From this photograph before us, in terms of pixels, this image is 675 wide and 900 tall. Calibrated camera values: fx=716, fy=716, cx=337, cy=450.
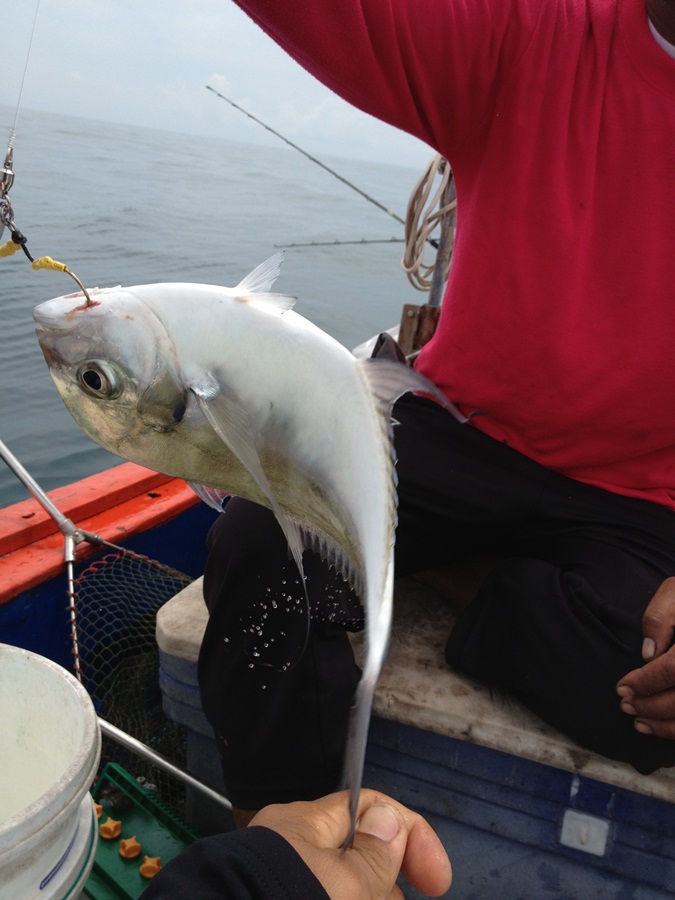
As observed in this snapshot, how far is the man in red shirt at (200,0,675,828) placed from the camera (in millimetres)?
1697

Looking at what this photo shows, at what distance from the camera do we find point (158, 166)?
74.6 feet

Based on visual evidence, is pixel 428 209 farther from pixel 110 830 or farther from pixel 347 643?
pixel 110 830

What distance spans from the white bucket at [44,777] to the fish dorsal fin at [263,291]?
3.01 ft

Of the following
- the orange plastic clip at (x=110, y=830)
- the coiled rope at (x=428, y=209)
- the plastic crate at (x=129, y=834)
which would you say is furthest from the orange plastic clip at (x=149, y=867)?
the coiled rope at (x=428, y=209)

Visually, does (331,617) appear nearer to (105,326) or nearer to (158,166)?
(105,326)

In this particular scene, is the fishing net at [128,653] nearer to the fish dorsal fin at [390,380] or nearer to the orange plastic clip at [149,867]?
the orange plastic clip at [149,867]

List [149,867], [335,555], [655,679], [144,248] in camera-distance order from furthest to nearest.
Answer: [144,248]
[149,867]
[655,679]
[335,555]

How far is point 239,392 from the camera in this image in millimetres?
1192

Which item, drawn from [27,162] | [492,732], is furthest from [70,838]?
[27,162]

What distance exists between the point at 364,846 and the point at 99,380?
797mm

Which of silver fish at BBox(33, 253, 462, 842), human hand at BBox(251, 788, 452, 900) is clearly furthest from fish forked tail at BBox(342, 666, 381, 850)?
silver fish at BBox(33, 253, 462, 842)

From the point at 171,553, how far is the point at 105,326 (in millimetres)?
2166

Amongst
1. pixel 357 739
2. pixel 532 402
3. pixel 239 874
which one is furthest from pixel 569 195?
pixel 239 874

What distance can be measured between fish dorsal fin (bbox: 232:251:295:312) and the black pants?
0.73m
